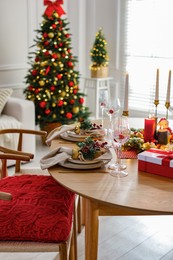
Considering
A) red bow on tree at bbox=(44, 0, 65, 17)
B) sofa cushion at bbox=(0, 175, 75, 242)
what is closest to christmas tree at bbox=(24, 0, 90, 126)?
red bow on tree at bbox=(44, 0, 65, 17)

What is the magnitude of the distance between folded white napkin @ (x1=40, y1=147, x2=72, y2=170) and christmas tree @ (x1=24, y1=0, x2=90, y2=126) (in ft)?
8.81

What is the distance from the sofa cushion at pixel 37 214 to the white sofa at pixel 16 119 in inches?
71.0

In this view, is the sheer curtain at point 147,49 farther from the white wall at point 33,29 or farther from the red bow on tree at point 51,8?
the red bow on tree at point 51,8

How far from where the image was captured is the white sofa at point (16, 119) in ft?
13.5

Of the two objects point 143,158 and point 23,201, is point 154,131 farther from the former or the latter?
point 23,201

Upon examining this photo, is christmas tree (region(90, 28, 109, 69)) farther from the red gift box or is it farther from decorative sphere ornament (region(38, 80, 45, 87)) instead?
the red gift box

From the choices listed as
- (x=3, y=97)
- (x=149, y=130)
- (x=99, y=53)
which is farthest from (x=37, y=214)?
(x=99, y=53)

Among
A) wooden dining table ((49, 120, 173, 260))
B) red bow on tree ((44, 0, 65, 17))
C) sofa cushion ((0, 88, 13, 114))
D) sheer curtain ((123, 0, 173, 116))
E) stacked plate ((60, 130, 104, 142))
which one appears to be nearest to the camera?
wooden dining table ((49, 120, 173, 260))

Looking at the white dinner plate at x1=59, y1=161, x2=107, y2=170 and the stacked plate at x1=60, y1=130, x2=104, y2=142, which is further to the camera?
the stacked plate at x1=60, y1=130, x2=104, y2=142

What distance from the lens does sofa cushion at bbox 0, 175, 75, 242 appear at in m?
1.96

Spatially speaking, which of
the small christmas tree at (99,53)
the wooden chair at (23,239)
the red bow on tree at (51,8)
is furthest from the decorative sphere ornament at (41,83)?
the wooden chair at (23,239)

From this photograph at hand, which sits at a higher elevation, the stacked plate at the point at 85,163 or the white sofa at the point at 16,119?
the stacked plate at the point at 85,163

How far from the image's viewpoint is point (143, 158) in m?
2.01

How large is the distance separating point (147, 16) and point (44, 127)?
1979mm
